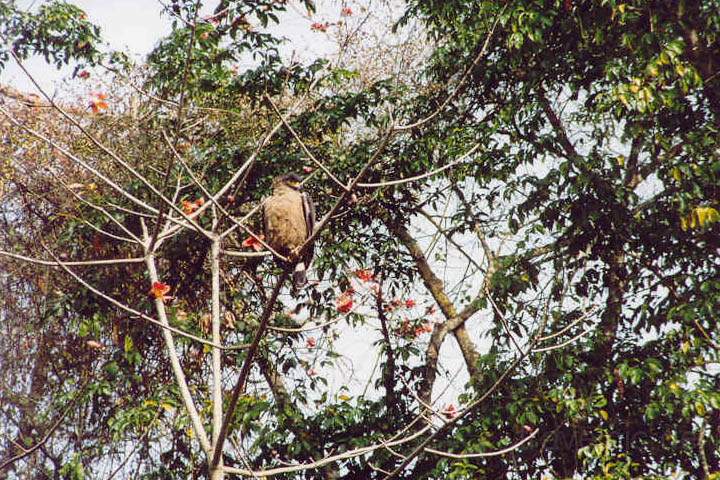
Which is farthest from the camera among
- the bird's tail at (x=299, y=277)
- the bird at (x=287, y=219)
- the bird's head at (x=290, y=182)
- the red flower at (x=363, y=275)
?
the red flower at (x=363, y=275)

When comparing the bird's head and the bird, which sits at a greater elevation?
the bird's head

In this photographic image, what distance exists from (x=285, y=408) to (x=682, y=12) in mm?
3723

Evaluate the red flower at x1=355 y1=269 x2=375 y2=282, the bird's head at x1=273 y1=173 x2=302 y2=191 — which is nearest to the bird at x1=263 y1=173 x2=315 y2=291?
the bird's head at x1=273 y1=173 x2=302 y2=191

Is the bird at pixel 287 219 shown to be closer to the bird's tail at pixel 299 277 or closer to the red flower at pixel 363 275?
the bird's tail at pixel 299 277

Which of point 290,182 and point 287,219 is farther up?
point 290,182

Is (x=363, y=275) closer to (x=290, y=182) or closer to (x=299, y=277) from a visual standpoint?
(x=290, y=182)

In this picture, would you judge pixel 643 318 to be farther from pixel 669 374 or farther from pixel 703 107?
pixel 703 107

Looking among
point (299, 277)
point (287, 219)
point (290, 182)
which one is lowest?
point (299, 277)

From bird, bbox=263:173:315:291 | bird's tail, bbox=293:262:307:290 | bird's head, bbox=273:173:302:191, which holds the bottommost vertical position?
bird's tail, bbox=293:262:307:290

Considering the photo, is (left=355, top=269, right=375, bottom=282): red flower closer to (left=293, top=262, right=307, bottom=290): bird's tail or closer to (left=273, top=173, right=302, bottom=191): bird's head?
(left=273, top=173, right=302, bottom=191): bird's head

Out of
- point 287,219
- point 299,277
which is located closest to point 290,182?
point 287,219

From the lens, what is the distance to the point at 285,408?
5047 millimetres

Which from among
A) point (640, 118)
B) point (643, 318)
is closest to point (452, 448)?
point (643, 318)

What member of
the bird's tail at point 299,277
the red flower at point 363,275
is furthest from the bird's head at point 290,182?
the red flower at point 363,275
